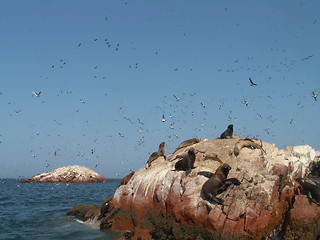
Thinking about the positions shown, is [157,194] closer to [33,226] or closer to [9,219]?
[33,226]

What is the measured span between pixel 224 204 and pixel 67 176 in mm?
80308

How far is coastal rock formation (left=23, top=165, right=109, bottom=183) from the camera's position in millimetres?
84812

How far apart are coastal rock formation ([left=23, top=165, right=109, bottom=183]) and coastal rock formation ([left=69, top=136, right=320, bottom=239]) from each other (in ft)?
243

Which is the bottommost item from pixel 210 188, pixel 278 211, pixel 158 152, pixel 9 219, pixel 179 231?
pixel 9 219

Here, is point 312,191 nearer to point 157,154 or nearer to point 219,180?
point 219,180

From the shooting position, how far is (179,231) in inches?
463

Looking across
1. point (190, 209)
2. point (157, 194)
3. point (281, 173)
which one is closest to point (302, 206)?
point (281, 173)

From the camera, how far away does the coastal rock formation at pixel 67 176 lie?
278 ft

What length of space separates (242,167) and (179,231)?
12.9ft

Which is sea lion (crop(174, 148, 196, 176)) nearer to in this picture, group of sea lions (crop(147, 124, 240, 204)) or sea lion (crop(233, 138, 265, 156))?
group of sea lions (crop(147, 124, 240, 204))

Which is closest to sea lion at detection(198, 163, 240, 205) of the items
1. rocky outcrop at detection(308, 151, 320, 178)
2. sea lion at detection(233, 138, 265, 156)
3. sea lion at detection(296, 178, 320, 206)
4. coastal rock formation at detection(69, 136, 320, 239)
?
coastal rock formation at detection(69, 136, 320, 239)

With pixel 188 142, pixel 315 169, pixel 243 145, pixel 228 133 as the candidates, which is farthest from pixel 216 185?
pixel 315 169

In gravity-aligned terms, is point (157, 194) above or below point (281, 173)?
below

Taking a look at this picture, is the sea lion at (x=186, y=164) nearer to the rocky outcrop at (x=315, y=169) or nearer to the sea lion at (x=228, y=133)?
the sea lion at (x=228, y=133)
